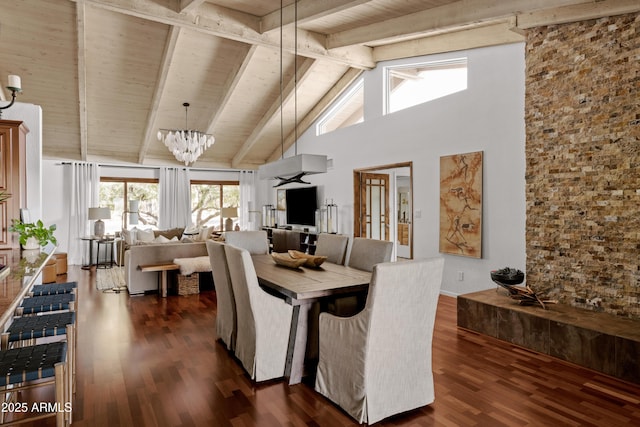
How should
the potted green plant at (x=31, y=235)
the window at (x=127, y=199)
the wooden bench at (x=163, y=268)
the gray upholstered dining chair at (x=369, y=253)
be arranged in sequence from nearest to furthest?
the potted green plant at (x=31, y=235) → the gray upholstered dining chair at (x=369, y=253) → the wooden bench at (x=163, y=268) → the window at (x=127, y=199)

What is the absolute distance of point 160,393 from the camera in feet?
8.68

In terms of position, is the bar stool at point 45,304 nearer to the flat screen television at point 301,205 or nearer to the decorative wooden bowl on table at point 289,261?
the decorative wooden bowl on table at point 289,261

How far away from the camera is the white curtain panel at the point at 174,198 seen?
32.0 feet

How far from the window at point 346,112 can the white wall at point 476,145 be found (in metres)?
0.59

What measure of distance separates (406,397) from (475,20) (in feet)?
11.9

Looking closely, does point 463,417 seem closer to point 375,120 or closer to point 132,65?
point 375,120

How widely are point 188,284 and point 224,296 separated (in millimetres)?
2375

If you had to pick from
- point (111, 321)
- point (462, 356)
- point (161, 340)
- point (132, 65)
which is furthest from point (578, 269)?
point (132, 65)

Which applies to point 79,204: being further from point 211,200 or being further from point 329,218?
point 329,218

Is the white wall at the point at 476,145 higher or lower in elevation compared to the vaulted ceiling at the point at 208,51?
lower

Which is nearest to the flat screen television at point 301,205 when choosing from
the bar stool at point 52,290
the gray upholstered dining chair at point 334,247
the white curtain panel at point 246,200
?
the white curtain panel at point 246,200

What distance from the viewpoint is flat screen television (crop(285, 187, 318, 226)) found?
8383mm

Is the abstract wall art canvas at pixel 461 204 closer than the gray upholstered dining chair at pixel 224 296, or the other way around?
the gray upholstered dining chair at pixel 224 296

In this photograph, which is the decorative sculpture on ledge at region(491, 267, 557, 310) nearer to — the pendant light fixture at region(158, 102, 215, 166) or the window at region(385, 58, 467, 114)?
the window at region(385, 58, 467, 114)
